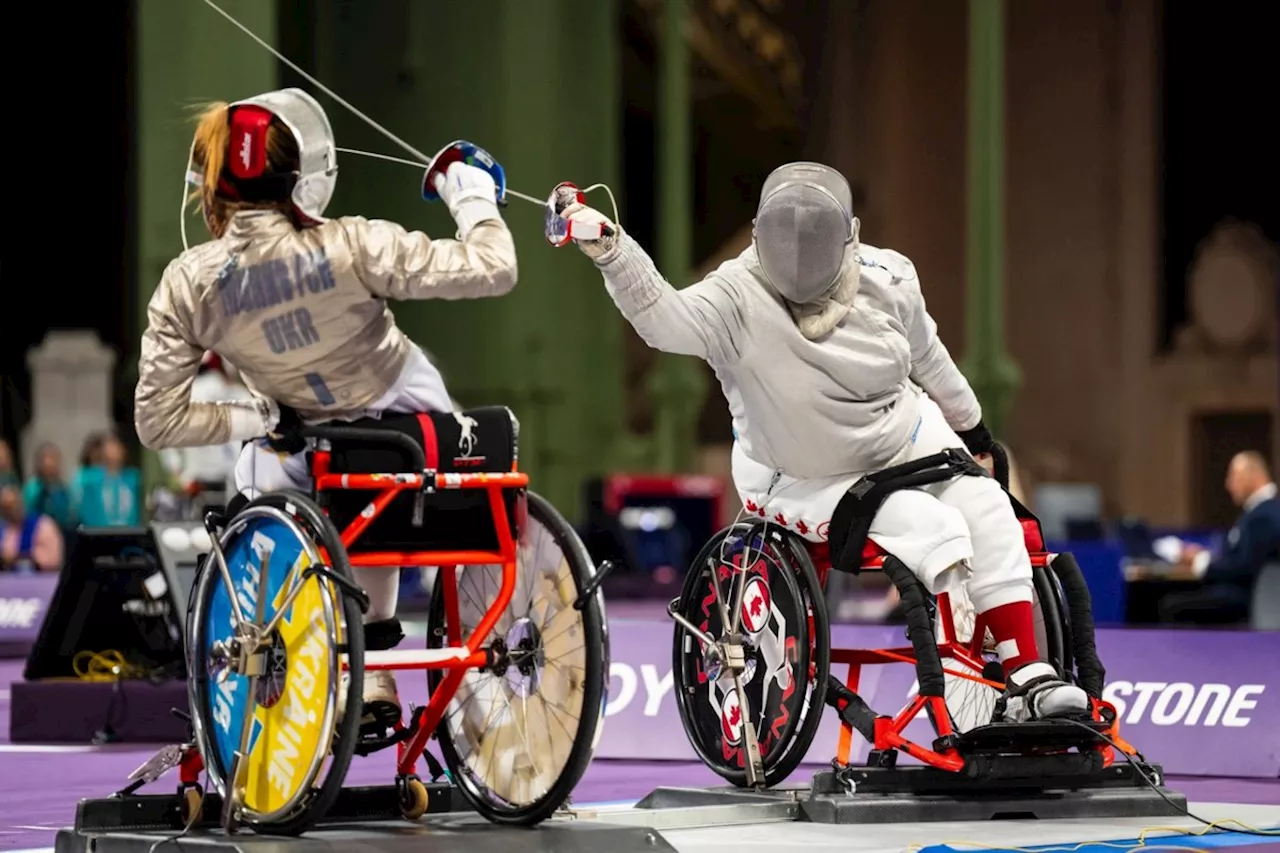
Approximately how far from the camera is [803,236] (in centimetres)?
540

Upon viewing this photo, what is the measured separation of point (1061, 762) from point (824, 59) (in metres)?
21.0

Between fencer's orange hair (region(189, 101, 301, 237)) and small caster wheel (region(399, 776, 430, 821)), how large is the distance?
46.1 inches

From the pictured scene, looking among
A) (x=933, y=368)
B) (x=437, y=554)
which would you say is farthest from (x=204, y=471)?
(x=437, y=554)

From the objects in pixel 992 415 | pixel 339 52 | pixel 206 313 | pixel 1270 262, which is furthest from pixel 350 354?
pixel 1270 262

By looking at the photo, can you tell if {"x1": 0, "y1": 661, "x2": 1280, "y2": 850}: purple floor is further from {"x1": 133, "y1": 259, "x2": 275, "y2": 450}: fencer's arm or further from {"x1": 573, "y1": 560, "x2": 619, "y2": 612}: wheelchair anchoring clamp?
{"x1": 573, "y1": 560, "x2": 619, "y2": 612}: wheelchair anchoring clamp

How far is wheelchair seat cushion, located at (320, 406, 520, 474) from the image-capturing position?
4.57 metres

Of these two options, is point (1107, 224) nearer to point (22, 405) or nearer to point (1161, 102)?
point (1161, 102)

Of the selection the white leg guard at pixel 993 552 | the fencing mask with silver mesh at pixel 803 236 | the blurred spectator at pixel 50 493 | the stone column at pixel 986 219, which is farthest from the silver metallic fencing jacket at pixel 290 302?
the stone column at pixel 986 219

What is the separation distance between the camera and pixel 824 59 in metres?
25.7

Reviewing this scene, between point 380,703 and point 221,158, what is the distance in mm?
1167

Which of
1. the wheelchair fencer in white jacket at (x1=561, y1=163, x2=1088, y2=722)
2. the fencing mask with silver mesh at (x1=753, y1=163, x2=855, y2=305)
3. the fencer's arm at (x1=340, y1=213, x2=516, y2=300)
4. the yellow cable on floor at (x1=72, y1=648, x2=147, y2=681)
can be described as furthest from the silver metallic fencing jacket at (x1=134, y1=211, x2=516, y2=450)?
the yellow cable on floor at (x1=72, y1=648, x2=147, y2=681)

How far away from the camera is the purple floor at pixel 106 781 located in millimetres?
5652

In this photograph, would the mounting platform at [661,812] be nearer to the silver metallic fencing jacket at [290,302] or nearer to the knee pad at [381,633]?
the knee pad at [381,633]

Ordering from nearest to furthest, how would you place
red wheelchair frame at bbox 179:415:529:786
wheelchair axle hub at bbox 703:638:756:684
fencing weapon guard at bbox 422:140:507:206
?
red wheelchair frame at bbox 179:415:529:786
fencing weapon guard at bbox 422:140:507:206
wheelchair axle hub at bbox 703:638:756:684
